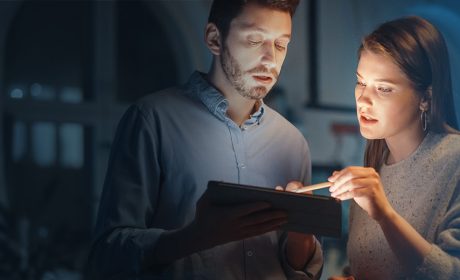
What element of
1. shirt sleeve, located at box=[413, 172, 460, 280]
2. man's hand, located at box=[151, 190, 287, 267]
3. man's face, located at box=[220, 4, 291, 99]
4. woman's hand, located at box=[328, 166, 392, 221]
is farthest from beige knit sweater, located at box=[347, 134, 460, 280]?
man's face, located at box=[220, 4, 291, 99]

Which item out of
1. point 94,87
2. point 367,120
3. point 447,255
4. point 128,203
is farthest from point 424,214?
point 94,87

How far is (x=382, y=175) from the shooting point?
6.73ft

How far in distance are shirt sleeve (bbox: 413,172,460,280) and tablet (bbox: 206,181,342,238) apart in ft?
0.94

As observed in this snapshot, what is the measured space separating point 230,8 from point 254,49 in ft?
0.48

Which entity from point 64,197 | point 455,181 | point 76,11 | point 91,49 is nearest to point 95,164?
point 64,197

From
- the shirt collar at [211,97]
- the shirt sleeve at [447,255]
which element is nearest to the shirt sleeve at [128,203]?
the shirt collar at [211,97]

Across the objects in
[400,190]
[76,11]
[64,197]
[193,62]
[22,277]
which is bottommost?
[22,277]

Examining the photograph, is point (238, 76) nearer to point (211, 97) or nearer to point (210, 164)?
point (211, 97)

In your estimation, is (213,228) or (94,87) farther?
(94,87)

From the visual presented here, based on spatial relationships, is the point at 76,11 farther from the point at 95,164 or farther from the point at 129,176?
the point at 129,176

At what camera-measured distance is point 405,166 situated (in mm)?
1988

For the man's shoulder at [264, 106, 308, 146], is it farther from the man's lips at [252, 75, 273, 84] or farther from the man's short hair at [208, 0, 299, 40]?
the man's short hair at [208, 0, 299, 40]

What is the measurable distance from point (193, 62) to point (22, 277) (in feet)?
3.16

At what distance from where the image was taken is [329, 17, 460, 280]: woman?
1857mm
